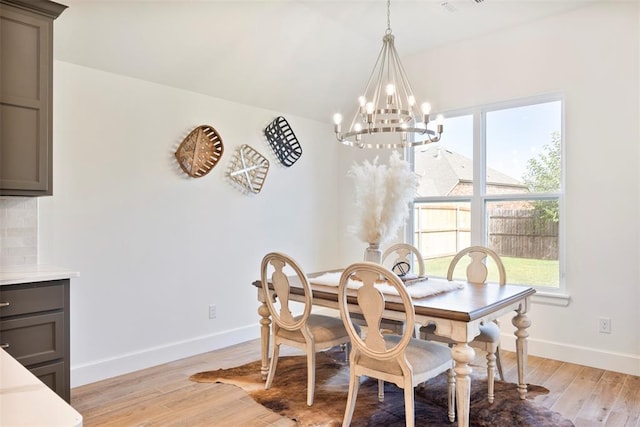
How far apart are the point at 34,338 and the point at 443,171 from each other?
3.74 metres

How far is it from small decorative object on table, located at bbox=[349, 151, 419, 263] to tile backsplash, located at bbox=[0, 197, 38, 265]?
84.9 inches

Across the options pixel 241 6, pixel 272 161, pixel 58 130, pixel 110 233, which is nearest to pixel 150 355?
pixel 110 233

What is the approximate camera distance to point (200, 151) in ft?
12.2

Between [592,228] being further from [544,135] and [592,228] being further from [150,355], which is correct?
[150,355]

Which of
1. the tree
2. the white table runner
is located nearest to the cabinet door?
the white table runner

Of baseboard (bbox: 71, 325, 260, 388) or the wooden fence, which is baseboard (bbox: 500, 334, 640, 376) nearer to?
the wooden fence

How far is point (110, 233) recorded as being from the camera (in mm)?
3219

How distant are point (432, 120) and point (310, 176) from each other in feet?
4.81

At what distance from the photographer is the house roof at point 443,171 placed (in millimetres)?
4186

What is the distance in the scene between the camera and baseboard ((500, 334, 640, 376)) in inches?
129

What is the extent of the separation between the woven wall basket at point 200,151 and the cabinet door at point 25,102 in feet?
3.90

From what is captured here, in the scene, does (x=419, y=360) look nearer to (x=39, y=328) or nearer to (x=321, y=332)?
(x=321, y=332)

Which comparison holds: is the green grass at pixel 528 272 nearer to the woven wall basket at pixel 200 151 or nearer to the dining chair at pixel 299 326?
the dining chair at pixel 299 326

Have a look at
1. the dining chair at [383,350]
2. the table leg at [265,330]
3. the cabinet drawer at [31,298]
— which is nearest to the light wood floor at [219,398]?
the table leg at [265,330]
